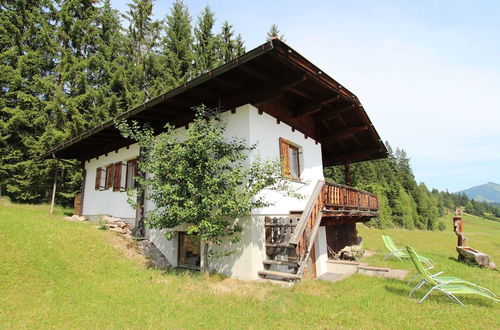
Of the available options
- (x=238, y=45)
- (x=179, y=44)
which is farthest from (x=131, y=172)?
(x=238, y=45)

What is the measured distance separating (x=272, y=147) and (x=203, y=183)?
2577mm

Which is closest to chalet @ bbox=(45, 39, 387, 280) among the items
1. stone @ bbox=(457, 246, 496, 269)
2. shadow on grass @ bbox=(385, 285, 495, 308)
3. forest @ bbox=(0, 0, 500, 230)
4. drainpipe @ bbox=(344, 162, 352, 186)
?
drainpipe @ bbox=(344, 162, 352, 186)

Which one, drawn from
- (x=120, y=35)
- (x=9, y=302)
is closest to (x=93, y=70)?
(x=120, y=35)

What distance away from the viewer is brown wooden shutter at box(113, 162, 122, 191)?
36.4 ft

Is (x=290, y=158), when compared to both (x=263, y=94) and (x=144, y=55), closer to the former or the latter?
(x=263, y=94)

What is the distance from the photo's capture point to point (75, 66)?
1706 centimetres

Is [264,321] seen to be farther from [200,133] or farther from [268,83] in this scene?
[268,83]

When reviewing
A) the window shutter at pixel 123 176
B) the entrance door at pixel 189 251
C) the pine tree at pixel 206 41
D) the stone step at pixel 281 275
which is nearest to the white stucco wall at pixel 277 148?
the stone step at pixel 281 275

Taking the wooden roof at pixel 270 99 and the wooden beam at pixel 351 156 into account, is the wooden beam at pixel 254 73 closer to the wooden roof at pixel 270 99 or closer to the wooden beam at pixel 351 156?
the wooden roof at pixel 270 99

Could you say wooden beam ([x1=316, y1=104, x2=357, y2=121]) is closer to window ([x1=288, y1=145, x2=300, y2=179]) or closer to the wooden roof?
the wooden roof

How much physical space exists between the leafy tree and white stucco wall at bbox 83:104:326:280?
397 mm

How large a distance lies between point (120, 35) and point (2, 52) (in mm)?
7482

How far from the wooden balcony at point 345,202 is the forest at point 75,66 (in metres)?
14.8

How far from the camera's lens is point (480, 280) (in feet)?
23.4
